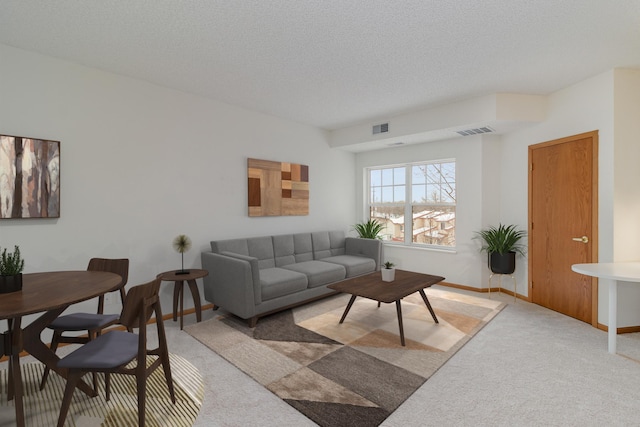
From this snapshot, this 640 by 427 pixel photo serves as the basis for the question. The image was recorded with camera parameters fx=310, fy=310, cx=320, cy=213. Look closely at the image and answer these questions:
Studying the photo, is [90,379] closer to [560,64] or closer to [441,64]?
[441,64]

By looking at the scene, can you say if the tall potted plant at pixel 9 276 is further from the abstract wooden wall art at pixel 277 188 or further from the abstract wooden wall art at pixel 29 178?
the abstract wooden wall art at pixel 277 188

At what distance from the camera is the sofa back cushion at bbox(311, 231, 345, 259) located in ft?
17.0

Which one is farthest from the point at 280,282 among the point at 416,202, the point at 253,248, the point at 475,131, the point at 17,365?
the point at 475,131

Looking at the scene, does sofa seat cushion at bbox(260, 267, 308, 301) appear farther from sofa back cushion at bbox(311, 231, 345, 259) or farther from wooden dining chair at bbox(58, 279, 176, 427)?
wooden dining chair at bbox(58, 279, 176, 427)

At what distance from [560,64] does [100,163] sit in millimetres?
4859

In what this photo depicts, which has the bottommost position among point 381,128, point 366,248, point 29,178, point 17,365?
point 17,365

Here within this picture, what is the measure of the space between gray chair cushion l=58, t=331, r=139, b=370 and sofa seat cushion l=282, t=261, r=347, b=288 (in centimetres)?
234

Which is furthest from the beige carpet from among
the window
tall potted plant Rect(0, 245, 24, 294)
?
the window

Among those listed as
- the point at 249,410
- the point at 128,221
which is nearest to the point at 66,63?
the point at 128,221

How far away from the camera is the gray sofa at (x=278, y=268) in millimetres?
3430

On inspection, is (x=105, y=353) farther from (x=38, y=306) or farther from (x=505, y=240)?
(x=505, y=240)

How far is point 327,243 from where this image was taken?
5.36 metres

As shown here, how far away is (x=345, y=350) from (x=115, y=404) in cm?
181

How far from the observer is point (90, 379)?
95.8 inches
